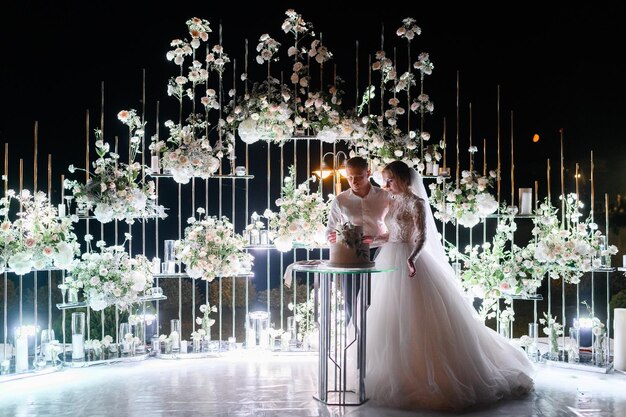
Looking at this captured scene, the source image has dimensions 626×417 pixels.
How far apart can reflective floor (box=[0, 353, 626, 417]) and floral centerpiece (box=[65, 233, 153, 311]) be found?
656 mm

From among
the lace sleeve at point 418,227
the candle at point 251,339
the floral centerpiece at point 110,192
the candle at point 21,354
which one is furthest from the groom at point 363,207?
the candle at point 21,354

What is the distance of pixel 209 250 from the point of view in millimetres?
6730

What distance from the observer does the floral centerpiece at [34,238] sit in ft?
20.0

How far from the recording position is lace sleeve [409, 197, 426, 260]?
18.1 feet

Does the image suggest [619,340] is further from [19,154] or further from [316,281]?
[19,154]

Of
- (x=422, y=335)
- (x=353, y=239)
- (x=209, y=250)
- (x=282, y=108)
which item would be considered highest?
(x=282, y=108)

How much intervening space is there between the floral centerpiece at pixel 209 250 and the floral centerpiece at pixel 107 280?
46 cm

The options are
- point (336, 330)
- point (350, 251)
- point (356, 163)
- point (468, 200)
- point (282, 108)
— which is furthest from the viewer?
point (468, 200)

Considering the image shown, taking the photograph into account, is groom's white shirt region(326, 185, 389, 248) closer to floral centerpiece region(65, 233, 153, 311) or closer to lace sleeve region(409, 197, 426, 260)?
lace sleeve region(409, 197, 426, 260)

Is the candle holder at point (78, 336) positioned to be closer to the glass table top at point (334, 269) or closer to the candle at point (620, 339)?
the glass table top at point (334, 269)

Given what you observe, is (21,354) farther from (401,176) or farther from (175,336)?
(401,176)

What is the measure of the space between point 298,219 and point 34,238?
2396mm

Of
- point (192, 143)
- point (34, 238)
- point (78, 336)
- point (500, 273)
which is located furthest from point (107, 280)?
point (500, 273)

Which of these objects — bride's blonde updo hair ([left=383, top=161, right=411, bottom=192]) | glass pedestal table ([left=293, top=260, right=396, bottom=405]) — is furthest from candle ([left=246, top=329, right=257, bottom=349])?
bride's blonde updo hair ([left=383, top=161, right=411, bottom=192])
